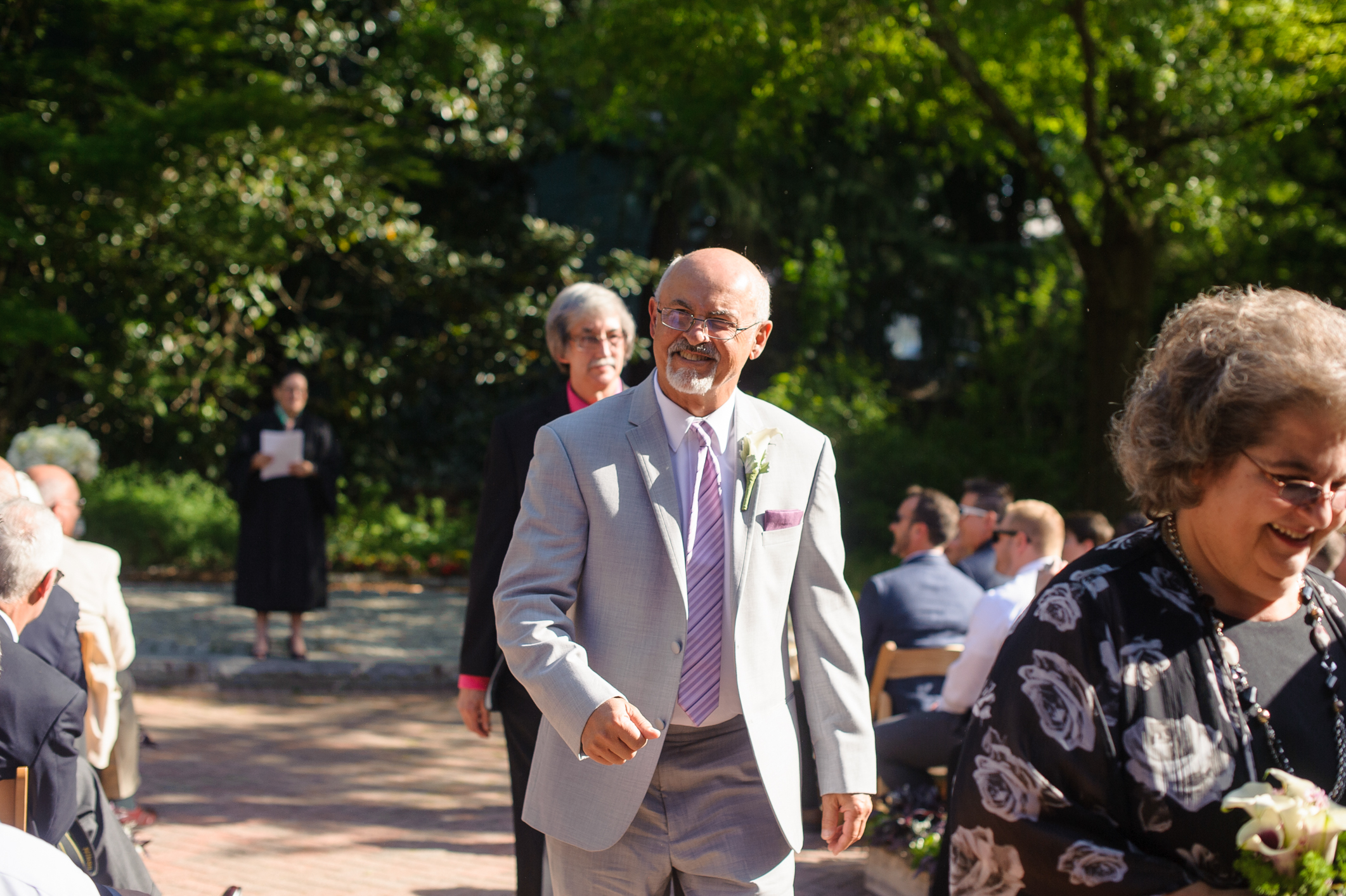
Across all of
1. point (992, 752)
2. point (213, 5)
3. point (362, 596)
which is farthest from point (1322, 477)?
point (213, 5)

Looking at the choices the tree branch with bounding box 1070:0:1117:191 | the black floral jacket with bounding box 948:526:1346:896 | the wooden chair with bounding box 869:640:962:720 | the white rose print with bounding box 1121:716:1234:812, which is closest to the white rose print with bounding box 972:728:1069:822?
A: the black floral jacket with bounding box 948:526:1346:896

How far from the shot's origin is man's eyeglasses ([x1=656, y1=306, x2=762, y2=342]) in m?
2.55

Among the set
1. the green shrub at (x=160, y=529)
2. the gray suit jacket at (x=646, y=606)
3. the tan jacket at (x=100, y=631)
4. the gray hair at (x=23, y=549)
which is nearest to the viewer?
the gray suit jacket at (x=646, y=606)

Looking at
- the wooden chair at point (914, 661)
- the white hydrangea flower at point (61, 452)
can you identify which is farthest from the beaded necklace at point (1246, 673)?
the white hydrangea flower at point (61, 452)

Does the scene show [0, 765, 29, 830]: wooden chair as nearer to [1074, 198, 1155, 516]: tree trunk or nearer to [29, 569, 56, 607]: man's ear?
[29, 569, 56, 607]: man's ear

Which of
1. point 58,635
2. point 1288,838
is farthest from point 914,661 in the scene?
point 1288,838

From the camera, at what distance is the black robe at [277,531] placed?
8.87 metres

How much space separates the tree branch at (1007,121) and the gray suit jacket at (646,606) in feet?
30.4

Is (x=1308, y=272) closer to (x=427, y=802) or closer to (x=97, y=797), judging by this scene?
(x=427, y=802)

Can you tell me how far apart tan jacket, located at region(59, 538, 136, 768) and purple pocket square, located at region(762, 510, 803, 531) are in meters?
2.61

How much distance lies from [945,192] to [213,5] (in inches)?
418

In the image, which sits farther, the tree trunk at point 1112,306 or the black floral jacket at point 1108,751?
the tree trunk at point 1112,306

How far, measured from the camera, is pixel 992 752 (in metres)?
1.84

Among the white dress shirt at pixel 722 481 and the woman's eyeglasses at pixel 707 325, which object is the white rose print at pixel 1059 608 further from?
the woman's eyeglasses at pixel 707 325
